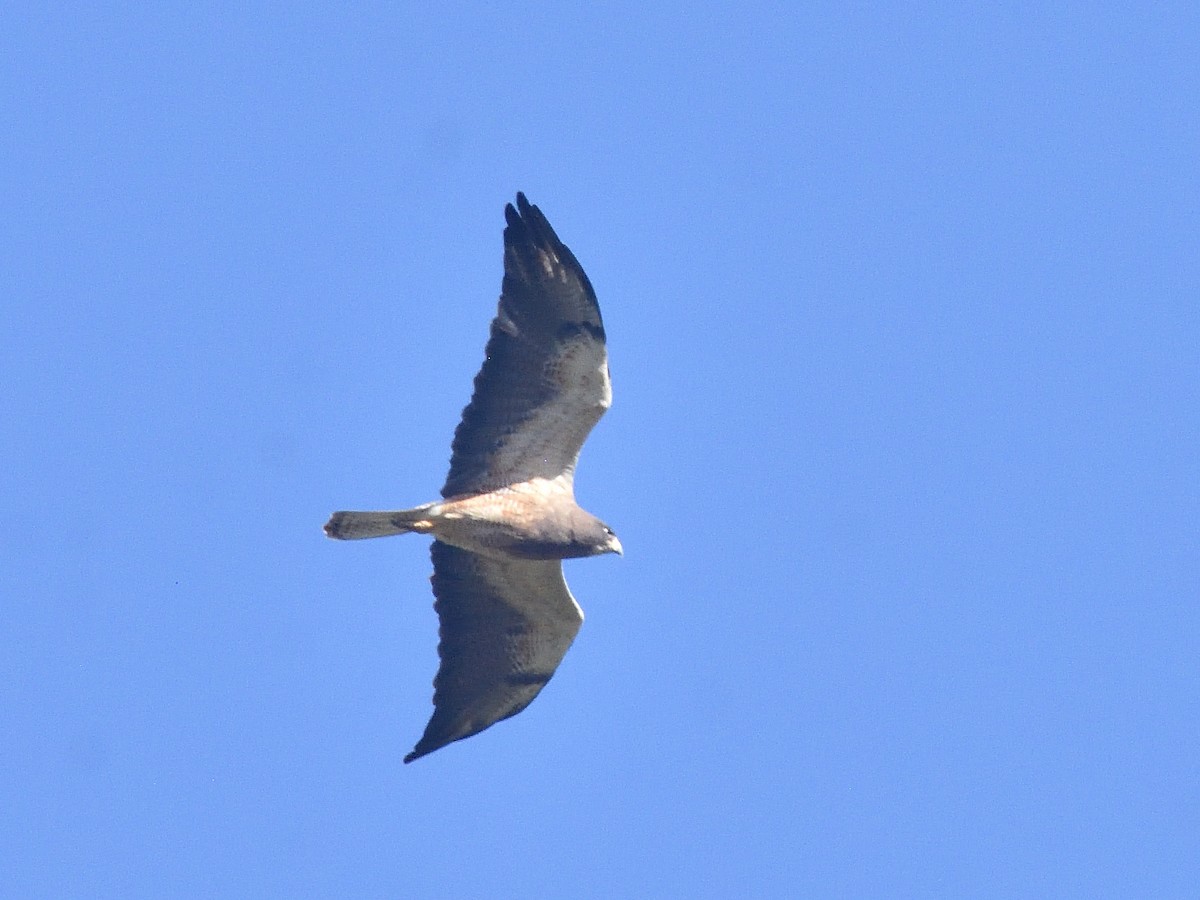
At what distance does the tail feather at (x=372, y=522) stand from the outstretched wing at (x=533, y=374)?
1.45ft

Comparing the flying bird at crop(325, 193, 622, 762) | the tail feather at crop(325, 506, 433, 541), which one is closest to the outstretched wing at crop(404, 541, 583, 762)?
the flying bird at crop(325, 193, 622, 762)

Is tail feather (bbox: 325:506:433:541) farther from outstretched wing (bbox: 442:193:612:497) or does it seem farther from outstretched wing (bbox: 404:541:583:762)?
outstretched wing (bbox: 404:541:583:762)

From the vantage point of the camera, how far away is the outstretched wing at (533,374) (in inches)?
674

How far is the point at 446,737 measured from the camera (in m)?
18.4

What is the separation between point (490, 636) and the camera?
18312 millimetres

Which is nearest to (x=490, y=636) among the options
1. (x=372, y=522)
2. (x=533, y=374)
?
(x=372, y=522)

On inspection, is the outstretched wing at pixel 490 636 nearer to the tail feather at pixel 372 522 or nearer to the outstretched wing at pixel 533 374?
the tail feather at pixel 372 522

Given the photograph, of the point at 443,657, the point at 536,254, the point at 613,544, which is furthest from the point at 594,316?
the point at 443,657

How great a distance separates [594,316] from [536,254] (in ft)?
2.38

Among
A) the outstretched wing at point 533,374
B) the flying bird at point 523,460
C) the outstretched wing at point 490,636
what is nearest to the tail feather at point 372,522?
the flying bird at point 523,460

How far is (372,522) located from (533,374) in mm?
1887

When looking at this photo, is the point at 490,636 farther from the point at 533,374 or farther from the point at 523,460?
the point at 533,374

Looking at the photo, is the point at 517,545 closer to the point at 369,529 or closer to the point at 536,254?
the point at 369,529

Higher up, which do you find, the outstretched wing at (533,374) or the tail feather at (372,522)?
the outstretched wing at (533,374)
